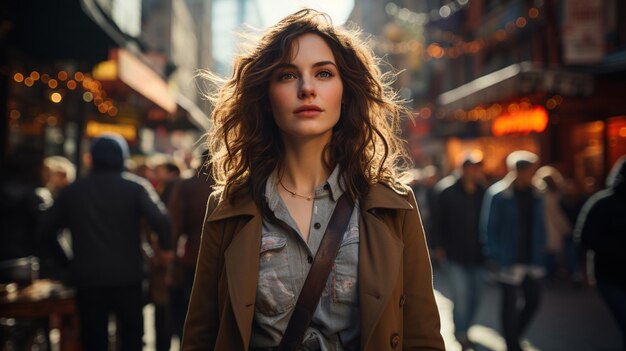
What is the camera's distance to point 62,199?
5.26m

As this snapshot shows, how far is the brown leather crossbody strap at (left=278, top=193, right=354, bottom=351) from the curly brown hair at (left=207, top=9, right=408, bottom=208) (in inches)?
7.8

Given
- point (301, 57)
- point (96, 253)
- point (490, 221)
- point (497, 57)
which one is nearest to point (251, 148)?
point (301, 57)

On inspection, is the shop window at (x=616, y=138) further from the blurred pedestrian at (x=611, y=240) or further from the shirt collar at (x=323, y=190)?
the shirt collar at (x=323, y=190)

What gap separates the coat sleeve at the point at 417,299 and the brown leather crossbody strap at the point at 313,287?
27cm

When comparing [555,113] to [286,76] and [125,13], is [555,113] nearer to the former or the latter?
[125,13]

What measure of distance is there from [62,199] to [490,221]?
14.3 feet

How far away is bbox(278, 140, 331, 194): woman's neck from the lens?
2.48 metres

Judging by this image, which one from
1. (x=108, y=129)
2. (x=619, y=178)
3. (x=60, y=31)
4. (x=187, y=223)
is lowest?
(x=187, y=223)

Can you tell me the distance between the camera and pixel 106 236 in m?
5.17

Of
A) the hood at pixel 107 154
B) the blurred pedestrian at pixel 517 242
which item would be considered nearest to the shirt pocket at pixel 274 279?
the hood at pixel 107 154

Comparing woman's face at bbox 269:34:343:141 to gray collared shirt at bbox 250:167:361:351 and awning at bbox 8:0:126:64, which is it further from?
awning at bbox 8:0:126:64

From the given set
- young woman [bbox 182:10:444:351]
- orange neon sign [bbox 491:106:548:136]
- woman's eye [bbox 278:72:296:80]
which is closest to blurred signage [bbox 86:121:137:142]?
orange neon sign [bbox 491:106:548:136]

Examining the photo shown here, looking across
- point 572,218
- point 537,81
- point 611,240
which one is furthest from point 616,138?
point 611,240

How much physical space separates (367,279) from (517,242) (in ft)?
16.6
